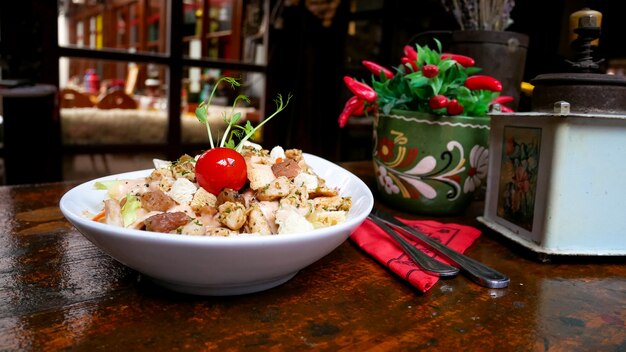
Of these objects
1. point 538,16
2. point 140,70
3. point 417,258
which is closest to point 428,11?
point 538,16

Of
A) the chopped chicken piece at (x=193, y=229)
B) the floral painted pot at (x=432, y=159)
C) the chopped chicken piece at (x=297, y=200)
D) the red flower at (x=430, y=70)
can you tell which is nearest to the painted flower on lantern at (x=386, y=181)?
the floral painted pot at (x=432, y=159)

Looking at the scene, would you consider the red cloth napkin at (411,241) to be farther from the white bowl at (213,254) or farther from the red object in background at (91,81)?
the red object in background at (91,81)

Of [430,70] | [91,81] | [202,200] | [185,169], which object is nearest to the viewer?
[202,200]

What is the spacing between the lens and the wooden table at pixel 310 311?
1.54 feet

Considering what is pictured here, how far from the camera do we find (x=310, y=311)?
535 mm

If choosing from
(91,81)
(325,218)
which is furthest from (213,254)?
(91,81)

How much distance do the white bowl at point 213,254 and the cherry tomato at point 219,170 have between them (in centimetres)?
13

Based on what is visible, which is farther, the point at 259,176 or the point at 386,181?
the point at 386,181

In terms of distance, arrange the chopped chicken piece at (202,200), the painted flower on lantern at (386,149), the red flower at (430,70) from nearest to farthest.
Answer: the chopped chicken piece at (202,200) → the red flower at (430,70) → the painted flower on lantern at (386,149)

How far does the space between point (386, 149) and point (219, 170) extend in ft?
1.63

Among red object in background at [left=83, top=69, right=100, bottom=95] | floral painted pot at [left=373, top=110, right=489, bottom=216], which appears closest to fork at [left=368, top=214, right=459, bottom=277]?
floral painted pot at [left=373, top=110, right=489, bottom=216]

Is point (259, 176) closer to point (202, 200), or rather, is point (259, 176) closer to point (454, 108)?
point (202, 200)

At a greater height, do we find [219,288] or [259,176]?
[259,176]

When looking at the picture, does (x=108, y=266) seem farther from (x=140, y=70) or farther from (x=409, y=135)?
(x=140, y=70)
